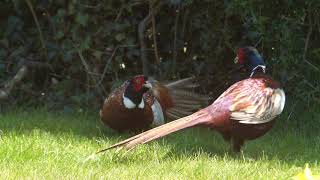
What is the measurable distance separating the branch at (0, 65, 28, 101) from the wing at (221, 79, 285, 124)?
3.29 meters

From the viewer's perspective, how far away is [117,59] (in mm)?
7789

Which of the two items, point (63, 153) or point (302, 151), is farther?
point (302, 151)

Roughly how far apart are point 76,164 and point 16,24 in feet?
12.0

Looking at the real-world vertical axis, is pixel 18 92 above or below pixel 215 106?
below

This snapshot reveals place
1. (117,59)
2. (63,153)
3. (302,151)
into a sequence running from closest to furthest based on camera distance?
1. (63,153)
2. (302,151)
3. (117,59)

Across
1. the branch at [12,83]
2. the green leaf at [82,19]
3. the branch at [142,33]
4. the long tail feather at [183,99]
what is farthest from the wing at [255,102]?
the branch at [12,83]

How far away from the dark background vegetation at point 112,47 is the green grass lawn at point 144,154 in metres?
0.90

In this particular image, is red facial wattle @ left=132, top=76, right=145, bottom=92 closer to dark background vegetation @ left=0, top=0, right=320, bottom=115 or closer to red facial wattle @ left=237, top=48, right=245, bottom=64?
red facial wattle @ left=237, top=48, right=245, bottom=64

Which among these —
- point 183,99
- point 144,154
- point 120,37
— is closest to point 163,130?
point 144,154

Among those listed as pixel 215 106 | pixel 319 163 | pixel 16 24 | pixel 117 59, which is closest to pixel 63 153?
pixel 215 106

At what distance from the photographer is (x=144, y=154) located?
5195mm

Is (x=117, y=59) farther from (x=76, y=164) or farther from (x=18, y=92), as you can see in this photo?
(x=76, y=164)

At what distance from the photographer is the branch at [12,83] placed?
7801 millimetres

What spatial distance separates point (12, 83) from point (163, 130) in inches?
133
